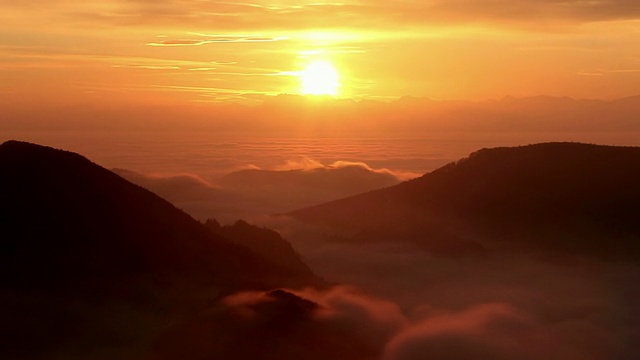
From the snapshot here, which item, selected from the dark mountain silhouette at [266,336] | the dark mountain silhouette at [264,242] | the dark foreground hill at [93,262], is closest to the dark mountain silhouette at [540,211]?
the dark mountain silhouette at [264,242]

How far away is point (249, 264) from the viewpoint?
95.9m

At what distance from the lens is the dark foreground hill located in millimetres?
69062

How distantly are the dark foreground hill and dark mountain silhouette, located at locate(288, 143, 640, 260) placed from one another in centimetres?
8023

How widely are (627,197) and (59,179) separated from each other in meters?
122

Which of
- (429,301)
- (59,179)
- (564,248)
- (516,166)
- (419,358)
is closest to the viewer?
(419,358)

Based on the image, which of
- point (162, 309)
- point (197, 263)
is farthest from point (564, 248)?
point (162, 309)

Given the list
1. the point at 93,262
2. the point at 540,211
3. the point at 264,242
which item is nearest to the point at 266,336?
the point at 93,262

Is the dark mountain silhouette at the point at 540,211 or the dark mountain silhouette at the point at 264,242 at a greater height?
the dark mountain silhouette at the point at 540,211

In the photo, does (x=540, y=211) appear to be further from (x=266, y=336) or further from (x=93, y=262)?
(x=93, y=262)

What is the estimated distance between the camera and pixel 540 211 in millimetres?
179750

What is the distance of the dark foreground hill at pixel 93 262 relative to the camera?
227 ft

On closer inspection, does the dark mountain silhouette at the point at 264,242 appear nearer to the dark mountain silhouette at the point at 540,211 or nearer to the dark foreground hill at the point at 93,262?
the dark foreground hill at the point at 93,262

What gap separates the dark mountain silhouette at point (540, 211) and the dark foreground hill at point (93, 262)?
80225 millimetres

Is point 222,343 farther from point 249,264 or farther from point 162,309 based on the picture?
point 249,264
